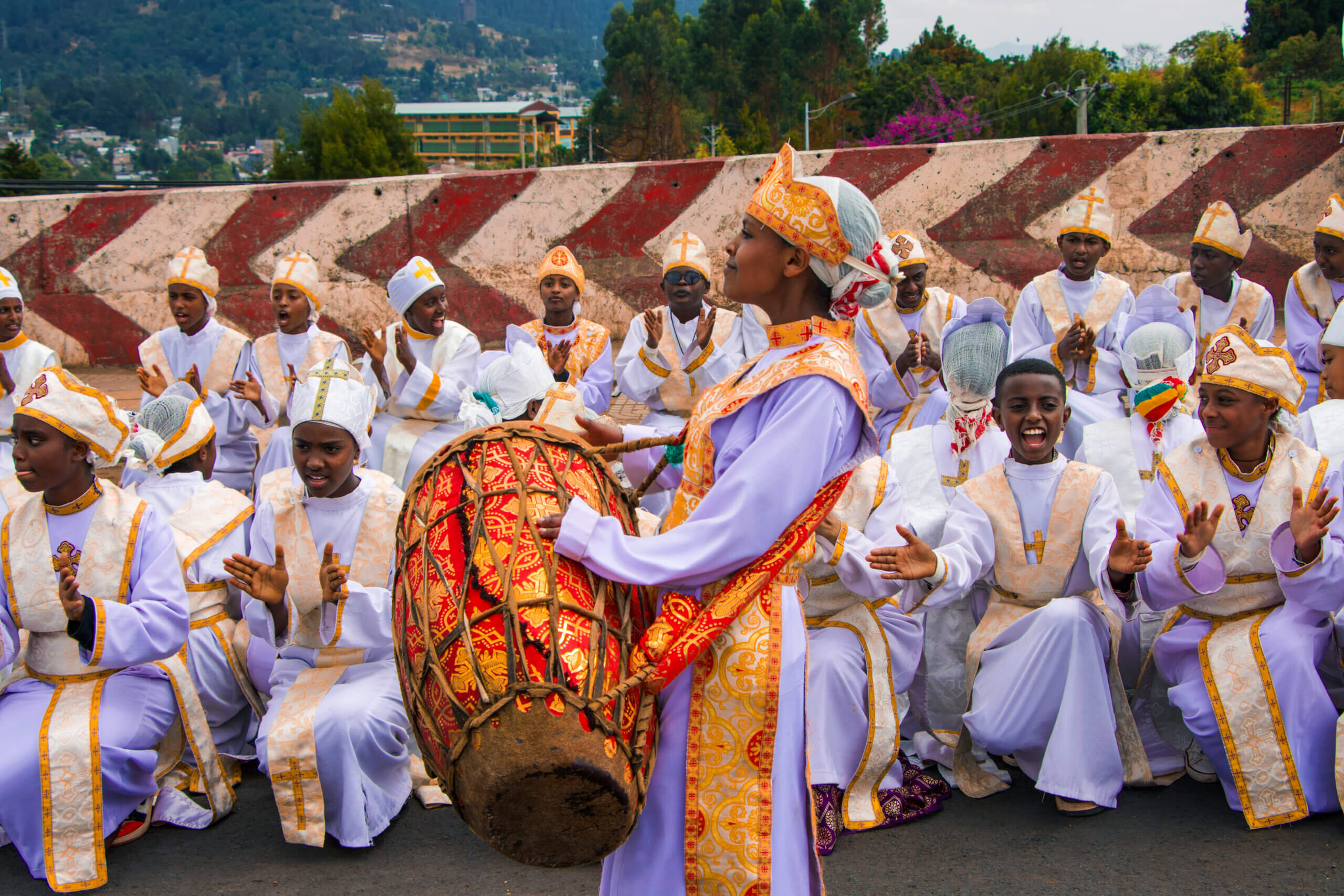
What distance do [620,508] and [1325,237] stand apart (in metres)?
6.36

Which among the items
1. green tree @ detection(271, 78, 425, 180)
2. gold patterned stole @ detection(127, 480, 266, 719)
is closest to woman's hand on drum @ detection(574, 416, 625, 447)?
gold patterned stole @ detection(127, 480, 266, 719)

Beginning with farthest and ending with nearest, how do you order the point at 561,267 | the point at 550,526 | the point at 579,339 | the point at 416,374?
the point at 561,267 < the point at 579,339 < the point at 416,374 < the point at 550,526

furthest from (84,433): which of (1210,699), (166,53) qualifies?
(166,53)

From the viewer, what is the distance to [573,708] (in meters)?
2.14

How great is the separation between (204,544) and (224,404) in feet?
9.42

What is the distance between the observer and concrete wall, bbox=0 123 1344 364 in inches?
392

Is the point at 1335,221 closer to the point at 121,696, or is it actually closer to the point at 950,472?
the point at 950,472

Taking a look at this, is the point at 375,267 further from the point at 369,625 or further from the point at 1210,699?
the point at 1210,699

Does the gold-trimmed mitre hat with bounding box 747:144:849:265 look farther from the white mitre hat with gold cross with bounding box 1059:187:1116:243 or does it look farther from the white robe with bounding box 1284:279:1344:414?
the white robe with bounding box 1284:279:1344:414

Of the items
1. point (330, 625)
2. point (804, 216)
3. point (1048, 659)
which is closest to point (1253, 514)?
point (1048, 659)

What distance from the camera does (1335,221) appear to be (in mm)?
7027

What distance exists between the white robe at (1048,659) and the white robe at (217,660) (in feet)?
9.11

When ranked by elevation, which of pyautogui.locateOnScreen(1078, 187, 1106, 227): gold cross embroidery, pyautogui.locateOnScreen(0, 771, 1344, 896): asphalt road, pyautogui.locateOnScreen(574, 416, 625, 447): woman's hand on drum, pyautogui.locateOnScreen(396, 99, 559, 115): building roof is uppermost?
pyautogui.locateOnScreen(396, 99, 559, 115): building roof

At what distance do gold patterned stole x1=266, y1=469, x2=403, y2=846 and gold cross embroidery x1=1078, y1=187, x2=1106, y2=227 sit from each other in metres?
4.97
